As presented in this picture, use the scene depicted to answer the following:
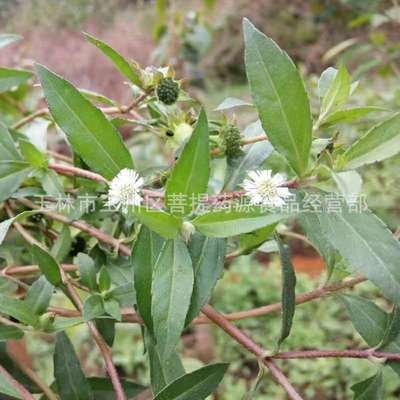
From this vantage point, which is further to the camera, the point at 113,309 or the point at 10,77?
the point at 10,77

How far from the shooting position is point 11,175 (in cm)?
62

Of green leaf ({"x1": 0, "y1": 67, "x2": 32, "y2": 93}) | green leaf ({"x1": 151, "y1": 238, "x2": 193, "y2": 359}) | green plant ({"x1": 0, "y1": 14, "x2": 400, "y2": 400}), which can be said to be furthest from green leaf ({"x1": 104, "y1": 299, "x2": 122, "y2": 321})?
green leaf ({"x1": 0, "y1": 67, "x2": 32, "y2": 93})

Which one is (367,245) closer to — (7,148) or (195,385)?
(195,385)

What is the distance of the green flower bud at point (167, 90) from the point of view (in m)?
0.60

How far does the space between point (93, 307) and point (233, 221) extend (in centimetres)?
19

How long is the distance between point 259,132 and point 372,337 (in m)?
0.23

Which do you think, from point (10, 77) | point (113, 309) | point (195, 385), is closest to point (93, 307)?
point (113, 309)

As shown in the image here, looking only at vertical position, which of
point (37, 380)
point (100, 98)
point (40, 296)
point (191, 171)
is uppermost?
point (100, 98)

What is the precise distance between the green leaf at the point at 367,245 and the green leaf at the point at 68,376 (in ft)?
0.97

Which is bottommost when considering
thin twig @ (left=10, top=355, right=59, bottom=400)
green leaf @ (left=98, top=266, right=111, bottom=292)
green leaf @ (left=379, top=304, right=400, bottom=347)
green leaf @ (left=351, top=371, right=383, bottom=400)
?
thin twig @ (left=10, top=355, right=59, bottom=400)

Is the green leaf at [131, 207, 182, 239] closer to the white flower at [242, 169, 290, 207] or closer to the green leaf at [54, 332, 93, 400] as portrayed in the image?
the white flower at [242, 169, 290, 207]

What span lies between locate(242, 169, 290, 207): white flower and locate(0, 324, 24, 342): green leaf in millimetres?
266

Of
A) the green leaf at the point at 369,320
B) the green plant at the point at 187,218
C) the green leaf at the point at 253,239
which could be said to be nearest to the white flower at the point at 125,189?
the green plant at the point at 187,218

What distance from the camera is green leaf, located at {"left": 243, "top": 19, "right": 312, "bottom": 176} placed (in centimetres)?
48
